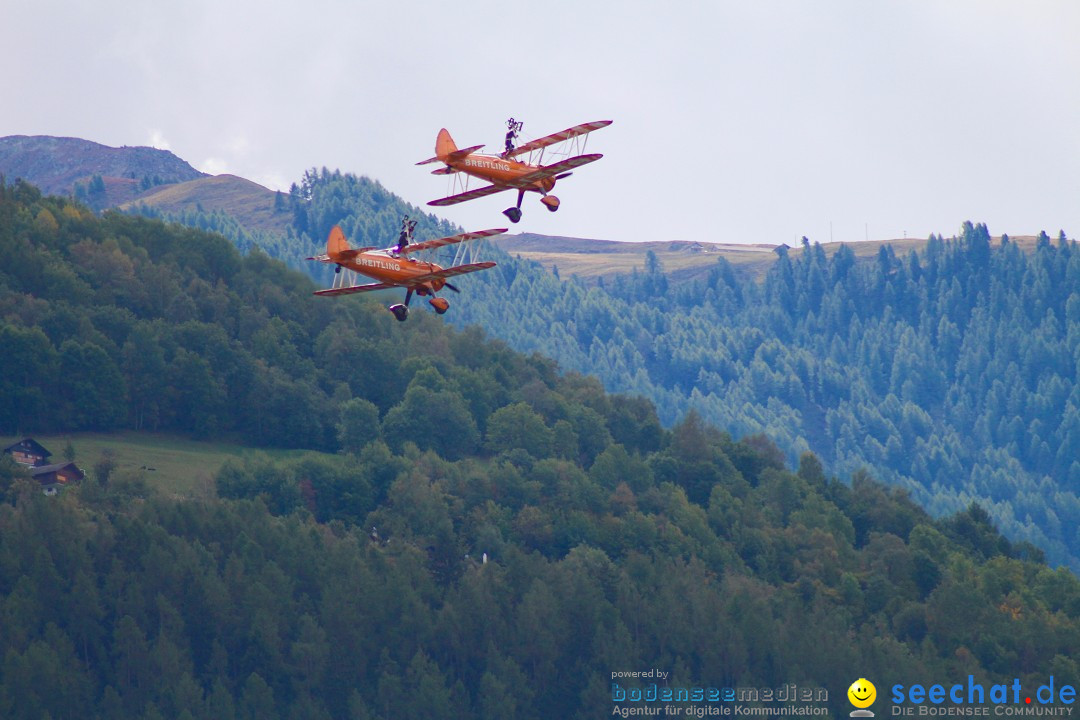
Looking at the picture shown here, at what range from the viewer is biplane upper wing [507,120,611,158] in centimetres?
7888

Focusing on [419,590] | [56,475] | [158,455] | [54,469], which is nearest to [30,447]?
[54,469]

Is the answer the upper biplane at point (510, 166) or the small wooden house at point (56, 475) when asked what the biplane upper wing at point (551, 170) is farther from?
the small wooden house at point (56, 475)

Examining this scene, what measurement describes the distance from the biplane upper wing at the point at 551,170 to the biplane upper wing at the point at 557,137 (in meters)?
1.72

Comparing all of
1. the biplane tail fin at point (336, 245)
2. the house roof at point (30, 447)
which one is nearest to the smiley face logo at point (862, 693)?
the biplane tail fin at point (336, 245)

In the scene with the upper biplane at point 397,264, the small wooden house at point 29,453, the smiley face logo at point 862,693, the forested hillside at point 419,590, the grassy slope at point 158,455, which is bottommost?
the smiley face logo at point 862,693

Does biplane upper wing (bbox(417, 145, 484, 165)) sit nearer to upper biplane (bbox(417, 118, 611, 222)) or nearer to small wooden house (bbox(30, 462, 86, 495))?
upper biplane (bbox(417, 118, 611, 222))

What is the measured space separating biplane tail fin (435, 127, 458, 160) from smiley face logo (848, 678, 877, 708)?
71.8 m

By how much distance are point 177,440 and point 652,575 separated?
203 feet

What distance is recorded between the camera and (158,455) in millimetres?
174375

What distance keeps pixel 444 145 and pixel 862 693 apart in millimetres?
72388

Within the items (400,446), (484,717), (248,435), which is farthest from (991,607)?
(248,435)

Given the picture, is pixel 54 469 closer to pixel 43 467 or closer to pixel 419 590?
pixel 43 467

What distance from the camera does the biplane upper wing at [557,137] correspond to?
7888 cm

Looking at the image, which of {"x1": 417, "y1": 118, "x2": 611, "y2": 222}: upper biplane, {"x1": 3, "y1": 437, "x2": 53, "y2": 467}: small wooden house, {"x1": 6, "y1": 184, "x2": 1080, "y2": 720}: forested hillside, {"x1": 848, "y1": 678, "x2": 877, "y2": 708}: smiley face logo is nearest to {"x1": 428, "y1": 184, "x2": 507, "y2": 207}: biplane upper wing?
{"x1": 417, "y1": 118, "x2": 611, "y2": 222}: upper biplane
